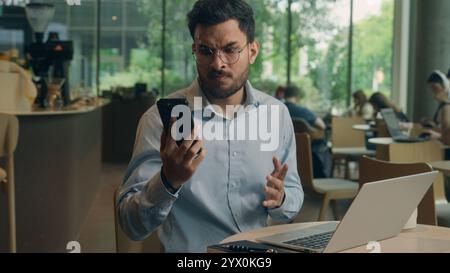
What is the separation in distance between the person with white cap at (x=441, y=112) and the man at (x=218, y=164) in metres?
3.14

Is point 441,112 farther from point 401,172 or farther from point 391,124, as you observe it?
point 401,172

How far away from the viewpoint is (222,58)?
1765 millimetres

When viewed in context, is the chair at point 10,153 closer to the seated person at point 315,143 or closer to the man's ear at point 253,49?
the man's ear at point 253,49

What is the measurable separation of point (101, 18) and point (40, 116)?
5.08m

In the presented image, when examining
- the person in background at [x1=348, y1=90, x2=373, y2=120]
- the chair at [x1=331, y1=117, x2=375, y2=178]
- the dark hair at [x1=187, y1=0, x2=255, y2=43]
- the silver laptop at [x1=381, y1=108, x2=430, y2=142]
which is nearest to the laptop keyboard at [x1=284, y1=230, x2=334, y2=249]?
the dark hair at [x1=187, y1=0, x2=255, y2=43]

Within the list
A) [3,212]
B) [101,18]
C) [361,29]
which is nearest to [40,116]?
[3,212]

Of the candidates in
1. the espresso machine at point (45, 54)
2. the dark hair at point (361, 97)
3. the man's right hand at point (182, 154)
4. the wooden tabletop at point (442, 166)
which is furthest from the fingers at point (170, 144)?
the dark hair at point (361, 97)

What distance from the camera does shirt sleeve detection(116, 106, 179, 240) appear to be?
65.9 inches

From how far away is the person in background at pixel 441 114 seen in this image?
484 cm

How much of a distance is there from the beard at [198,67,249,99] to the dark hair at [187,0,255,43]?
109 mm

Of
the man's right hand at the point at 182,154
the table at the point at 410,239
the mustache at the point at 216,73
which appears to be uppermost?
the mustache at the point at 216,73

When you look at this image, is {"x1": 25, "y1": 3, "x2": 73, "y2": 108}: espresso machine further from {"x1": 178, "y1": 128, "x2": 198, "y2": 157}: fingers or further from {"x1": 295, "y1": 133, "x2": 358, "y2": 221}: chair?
{"x1": 178, "y1": 128, "x2": 198, "y2": 157}: fingers
